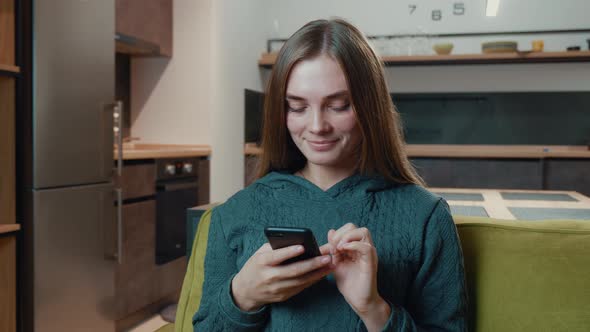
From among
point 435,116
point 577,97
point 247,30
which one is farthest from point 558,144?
point 247,30

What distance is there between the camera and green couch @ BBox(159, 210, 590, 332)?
94 centimetres

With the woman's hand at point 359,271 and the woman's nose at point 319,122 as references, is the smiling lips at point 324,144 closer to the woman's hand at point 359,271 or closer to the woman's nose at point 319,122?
the woman's nose at point 319,122

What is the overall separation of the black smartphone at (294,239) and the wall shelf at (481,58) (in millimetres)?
3858

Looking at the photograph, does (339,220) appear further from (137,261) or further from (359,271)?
(137,261)

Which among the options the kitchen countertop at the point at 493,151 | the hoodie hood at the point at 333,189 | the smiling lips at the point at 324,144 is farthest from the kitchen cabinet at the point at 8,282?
the kitchen countertop at the point at 493,151

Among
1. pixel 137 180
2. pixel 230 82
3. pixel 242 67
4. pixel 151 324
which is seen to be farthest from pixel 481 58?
pixel 151 324

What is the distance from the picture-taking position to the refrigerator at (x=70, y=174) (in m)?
2.09

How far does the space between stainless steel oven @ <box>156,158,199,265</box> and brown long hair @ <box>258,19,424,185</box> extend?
2117 mm

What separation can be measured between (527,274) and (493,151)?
342 centimetres

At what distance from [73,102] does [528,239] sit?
6.09 feet

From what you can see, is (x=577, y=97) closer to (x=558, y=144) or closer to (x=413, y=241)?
(x=558, y=144)

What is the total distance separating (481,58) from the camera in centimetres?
443

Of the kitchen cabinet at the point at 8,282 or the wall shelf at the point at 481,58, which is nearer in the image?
the kitchen cabinet at the point at 8,282

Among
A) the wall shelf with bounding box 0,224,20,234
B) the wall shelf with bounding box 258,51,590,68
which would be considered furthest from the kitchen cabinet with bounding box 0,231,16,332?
the wall shelf with bounding box 258,51,590,68
